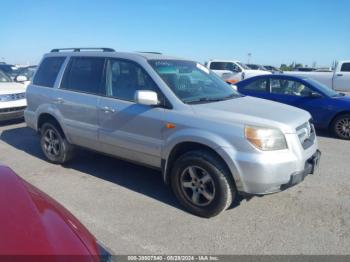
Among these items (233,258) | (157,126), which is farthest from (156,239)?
(157,126)

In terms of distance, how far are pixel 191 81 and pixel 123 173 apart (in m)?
1.85

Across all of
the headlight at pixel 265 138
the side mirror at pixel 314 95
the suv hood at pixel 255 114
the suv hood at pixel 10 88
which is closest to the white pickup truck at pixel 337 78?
the side mirror at pixel 314 95

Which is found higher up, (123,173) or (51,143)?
(51,143)

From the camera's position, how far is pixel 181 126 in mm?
3836

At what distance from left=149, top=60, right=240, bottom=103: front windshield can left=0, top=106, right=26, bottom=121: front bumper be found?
577 cm

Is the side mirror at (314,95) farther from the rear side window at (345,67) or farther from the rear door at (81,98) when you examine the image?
the rear side window at (345,67)

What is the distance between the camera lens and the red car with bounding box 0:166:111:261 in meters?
1.62

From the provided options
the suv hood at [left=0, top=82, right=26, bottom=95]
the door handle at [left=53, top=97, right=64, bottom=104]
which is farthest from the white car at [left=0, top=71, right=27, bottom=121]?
the door handle at [left=53, top=97, right=64, bottom=104]

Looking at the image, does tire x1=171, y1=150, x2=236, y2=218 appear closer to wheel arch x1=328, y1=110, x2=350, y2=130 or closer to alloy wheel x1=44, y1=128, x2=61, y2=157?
alloy wheel x1=44, y1=128, x2=61, y2=157

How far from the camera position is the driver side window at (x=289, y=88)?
27.2 feet

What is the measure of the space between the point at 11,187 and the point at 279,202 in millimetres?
3187

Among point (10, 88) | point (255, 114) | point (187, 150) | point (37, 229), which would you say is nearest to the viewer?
point (37, 229)

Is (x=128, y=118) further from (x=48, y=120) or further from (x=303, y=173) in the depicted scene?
(x=303, y=173)

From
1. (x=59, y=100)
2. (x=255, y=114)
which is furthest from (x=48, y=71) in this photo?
(x=255, y=114)
